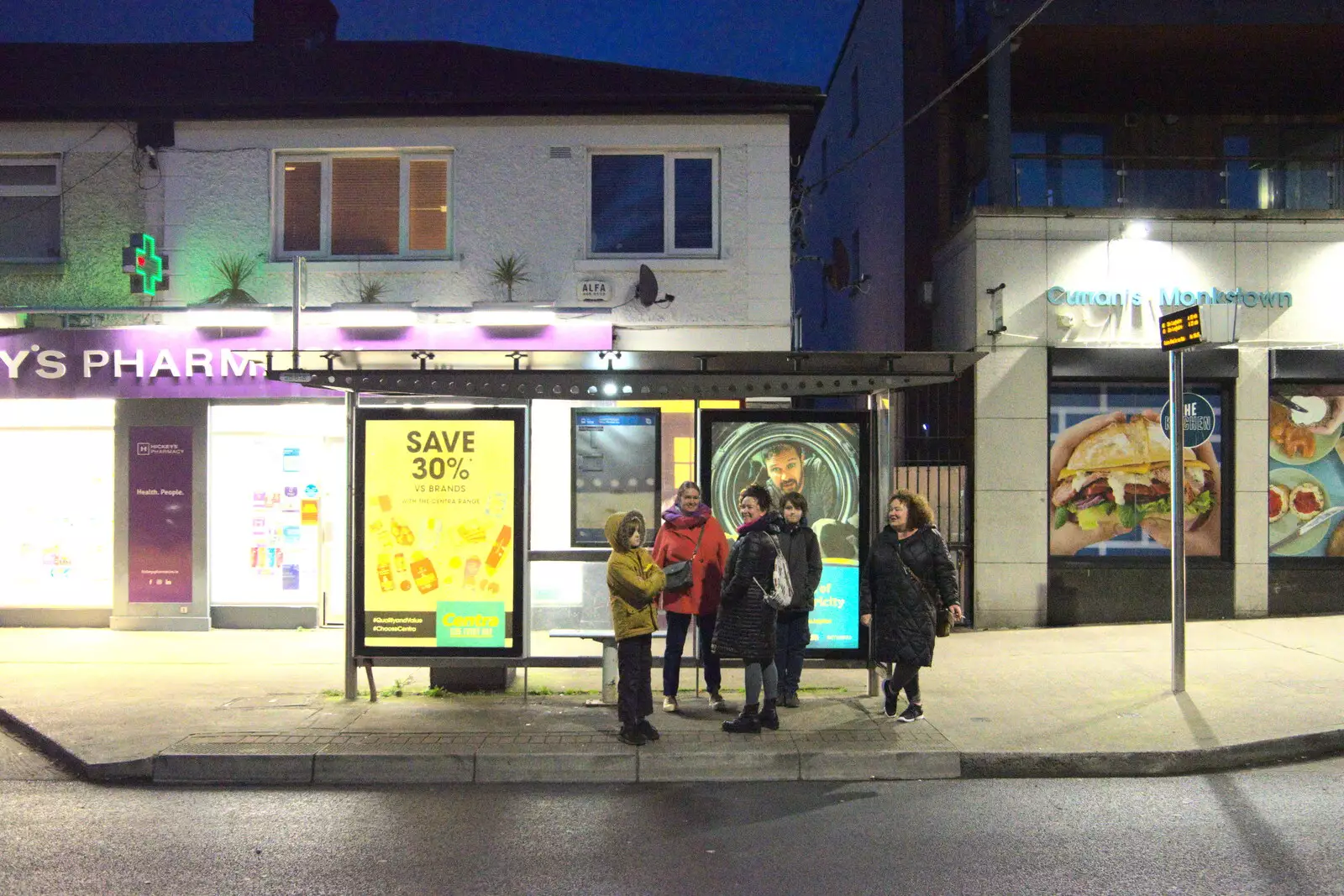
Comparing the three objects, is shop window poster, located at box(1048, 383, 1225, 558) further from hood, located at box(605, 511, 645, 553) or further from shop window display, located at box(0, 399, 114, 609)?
shop window display, located at box(0, 399, 114, 609)

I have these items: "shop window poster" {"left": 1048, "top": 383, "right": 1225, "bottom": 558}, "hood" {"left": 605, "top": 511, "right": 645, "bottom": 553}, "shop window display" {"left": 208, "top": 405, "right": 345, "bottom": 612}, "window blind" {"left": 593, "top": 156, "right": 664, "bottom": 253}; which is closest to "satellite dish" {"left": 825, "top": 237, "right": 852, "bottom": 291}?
"window blind" {"left": 593, "top": 156, "right": 664, "bottom": 253}

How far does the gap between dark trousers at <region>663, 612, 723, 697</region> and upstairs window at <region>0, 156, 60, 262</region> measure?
9.66 m

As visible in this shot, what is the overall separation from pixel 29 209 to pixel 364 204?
417 centimetres

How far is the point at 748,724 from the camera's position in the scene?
7.78 m

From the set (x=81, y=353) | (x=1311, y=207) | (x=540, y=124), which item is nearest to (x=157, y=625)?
(x=81, y=353)

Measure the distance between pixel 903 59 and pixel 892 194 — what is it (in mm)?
2130

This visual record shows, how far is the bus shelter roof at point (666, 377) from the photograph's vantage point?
846cm

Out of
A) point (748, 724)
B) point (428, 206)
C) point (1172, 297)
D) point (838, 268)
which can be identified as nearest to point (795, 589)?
point (748, 724)

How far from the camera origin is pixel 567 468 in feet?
38.4

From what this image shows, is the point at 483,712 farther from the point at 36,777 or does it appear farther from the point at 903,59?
the point at 903,59

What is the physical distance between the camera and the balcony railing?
43.8 feet

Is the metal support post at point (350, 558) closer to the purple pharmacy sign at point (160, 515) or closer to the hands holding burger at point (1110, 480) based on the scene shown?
the purple pharmacy sign at point (160, 515)

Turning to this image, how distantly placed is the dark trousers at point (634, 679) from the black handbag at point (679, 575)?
65cm

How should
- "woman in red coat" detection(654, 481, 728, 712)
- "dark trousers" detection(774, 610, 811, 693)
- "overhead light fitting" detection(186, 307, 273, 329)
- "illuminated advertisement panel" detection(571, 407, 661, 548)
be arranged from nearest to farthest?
1. "woman in red coat" detection(654, 481, 728, 712)
2. "dark trousers" detection(774, 610, 811, 693)
3. "illuminated advertisement panel" detection(571, 407, 661, 548)
4. "overhead light fitting" detection(186, 307, 273, 329)
